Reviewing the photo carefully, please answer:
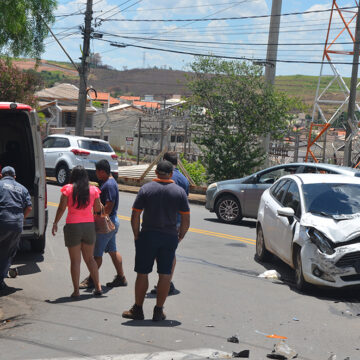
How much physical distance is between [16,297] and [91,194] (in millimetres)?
1601

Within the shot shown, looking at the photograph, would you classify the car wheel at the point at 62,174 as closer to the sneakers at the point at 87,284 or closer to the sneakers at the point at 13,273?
the sneakers at the point at 13,273

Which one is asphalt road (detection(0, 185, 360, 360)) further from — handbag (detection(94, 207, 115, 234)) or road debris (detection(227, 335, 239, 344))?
handbag (detection(94, 207, 115, 234))

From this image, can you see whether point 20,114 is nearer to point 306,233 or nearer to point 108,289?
point 108,289

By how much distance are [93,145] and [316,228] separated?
15072mm

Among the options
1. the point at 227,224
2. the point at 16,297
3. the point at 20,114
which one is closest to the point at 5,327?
the point at 16,297

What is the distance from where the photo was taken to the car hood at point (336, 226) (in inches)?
324

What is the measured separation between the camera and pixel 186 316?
722 cm

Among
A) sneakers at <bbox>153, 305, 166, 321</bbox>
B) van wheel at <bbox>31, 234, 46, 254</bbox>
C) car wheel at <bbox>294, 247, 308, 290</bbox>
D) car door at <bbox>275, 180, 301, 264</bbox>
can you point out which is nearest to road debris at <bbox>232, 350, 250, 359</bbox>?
sneakers at <bbox>153, 305, 166, 321</bbox>

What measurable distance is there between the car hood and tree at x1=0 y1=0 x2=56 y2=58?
6858 mm

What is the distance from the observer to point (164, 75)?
613 ft

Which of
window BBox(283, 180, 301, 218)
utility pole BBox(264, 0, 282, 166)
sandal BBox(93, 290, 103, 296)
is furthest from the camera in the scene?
utility pole BBox(264, 0, 282, 166)

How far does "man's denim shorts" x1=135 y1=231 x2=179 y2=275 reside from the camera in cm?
681

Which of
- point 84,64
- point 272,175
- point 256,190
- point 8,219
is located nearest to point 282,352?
point 8,219

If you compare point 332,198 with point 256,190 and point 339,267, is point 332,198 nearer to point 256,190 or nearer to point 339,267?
point 339,267
